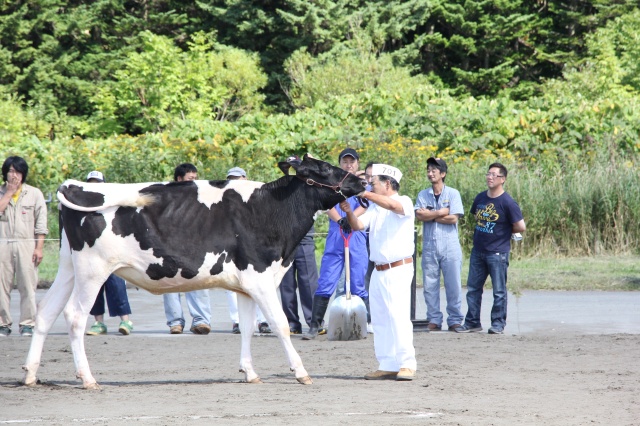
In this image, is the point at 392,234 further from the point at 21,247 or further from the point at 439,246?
the point at 21,247

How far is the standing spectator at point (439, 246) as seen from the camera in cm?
1427

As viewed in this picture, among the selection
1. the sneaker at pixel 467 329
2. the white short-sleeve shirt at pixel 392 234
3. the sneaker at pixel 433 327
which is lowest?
the sneaker at pixel 467 329

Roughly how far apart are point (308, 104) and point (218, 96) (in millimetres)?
3691

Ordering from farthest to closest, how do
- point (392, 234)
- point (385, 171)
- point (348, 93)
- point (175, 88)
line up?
1. point (175, 88)
2. point (348, 93)
3. point (385, 171)
4. point (392, 234)

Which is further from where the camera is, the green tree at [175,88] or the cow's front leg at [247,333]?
the green tree at [175,88]

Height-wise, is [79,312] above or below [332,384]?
above

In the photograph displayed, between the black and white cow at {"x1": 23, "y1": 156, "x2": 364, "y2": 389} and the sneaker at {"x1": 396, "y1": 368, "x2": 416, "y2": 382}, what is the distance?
94 centimetres

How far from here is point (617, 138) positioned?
2536 centimetres

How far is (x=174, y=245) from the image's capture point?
1029cm

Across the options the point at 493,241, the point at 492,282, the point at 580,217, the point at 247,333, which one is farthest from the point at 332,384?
the point at 580,217

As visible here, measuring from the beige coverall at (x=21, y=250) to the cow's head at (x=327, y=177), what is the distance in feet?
15.1

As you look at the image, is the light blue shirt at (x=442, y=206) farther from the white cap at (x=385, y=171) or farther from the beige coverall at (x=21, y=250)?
the beige coverall at (x=21, y=250)

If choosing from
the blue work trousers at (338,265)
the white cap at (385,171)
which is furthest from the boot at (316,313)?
the white cap at (385,171)

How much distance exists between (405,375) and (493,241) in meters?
4.17
